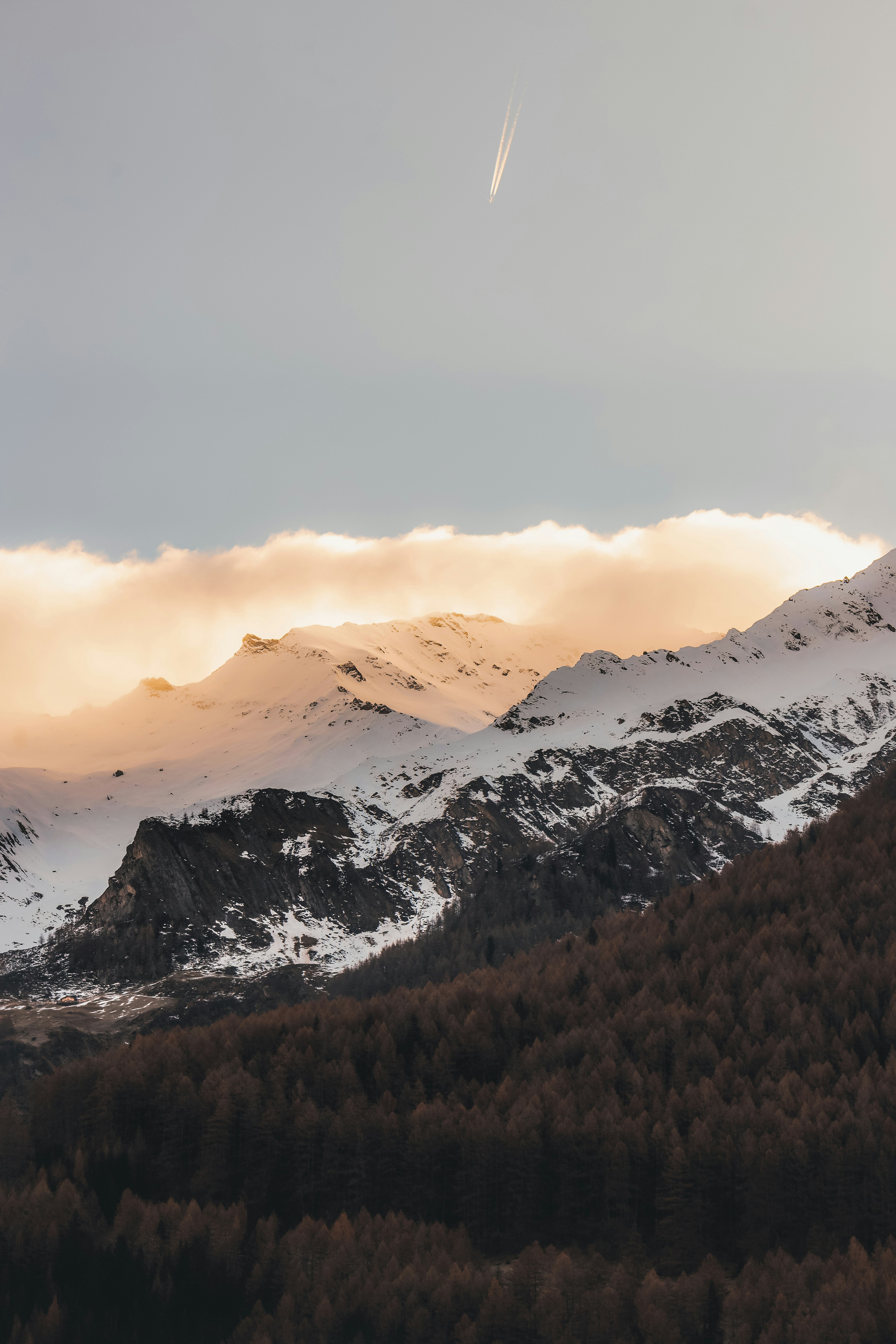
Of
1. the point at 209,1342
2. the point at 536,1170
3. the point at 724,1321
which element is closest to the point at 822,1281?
the point at 724,1321

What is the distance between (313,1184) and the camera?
172 m

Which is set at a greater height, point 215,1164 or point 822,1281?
point 215,1164

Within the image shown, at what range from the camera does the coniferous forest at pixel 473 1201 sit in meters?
129

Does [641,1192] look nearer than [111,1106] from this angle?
Yes

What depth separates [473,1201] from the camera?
164375 millimetres

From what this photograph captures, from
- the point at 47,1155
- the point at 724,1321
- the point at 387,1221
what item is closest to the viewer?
the point at 724,1321

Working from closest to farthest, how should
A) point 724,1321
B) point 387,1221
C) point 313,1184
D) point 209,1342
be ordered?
1. point 724,1321
2. point 209,1342
3. point 387,1221
4. point 313,1184

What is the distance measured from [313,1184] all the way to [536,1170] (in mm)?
32959

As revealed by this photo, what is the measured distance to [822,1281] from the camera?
129 m

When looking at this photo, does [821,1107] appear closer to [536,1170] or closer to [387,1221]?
[536,1170]

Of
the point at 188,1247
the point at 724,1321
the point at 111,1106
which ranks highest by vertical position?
the point at 111,1106

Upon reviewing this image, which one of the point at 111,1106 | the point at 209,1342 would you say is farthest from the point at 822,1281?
the point at 111,1106

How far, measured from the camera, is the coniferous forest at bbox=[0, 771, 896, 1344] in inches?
5069

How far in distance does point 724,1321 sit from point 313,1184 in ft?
224
